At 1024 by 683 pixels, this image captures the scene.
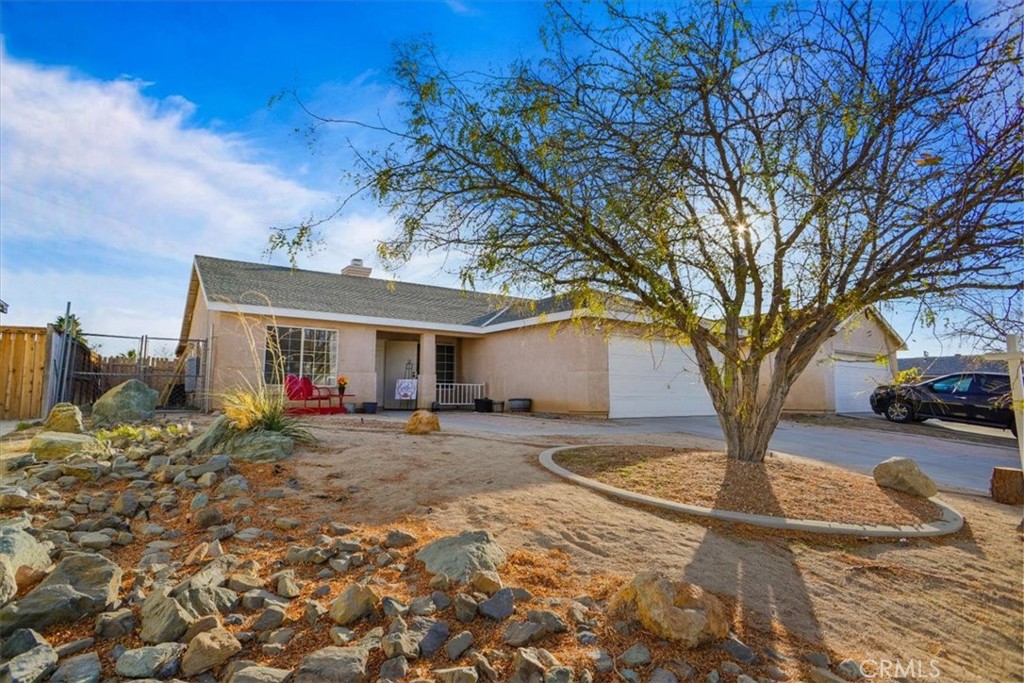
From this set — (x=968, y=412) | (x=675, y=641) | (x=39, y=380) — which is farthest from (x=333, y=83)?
(x=968, y=412)

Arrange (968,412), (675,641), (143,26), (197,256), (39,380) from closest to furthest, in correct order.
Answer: (675,641), (143,26), (39,380), (968,412), (197,256)

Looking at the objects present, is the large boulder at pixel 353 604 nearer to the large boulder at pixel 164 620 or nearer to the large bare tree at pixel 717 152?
the large boulder at pixel 164 620

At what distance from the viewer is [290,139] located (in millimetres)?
4938

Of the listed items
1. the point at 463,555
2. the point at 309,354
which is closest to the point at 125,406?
the point at 309,354

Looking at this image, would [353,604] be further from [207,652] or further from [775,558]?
[775,558]

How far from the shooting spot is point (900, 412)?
1499 cm

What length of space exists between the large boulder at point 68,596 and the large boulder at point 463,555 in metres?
1.63

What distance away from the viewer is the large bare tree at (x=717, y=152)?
4.57 m

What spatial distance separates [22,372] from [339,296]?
7009 mm

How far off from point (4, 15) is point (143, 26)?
2.50ft

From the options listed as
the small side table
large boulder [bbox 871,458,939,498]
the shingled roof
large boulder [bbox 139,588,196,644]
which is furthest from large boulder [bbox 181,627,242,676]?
the small side table

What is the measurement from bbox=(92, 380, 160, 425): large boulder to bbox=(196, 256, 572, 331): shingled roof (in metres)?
2.54

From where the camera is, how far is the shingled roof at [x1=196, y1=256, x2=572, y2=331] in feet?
42.8

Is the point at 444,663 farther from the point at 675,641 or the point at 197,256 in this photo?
the point at 197,256
